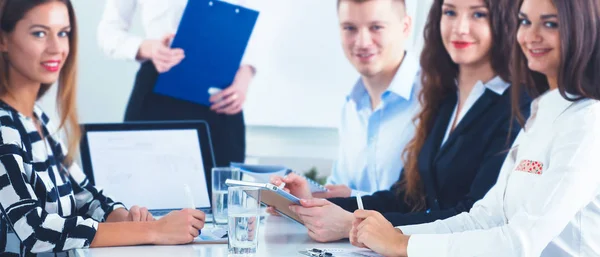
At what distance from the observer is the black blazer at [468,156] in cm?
206

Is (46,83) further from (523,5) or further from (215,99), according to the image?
(523,5)

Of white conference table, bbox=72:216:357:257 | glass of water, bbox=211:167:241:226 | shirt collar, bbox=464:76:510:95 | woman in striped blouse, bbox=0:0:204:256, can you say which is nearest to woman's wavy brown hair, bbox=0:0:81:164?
woman in striped blouse, bbox=0:0:204:256

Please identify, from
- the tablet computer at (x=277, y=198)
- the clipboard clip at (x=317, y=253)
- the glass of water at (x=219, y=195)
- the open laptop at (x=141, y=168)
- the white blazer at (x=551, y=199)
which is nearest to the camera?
the white blazer at (x=551, y=199)

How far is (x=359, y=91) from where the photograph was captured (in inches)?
110

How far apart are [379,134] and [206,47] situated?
2.29 feet

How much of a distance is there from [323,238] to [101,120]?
94.0 inches

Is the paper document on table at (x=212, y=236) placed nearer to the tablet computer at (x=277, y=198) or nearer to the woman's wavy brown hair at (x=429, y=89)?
the tablet computer at (x=277, y=198)

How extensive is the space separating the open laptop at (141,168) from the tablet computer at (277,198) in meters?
0.34

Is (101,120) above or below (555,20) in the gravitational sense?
below

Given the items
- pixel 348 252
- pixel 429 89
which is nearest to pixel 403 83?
pixel 429 89

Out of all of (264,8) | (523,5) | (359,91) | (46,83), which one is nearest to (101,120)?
(264,8)

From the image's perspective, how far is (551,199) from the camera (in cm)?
150

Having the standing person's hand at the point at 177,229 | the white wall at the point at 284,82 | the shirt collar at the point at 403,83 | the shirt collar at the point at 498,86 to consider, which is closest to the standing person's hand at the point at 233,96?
the shirt collar at the point at 403,83

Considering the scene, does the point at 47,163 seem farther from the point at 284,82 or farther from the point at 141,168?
the point at 284,82
